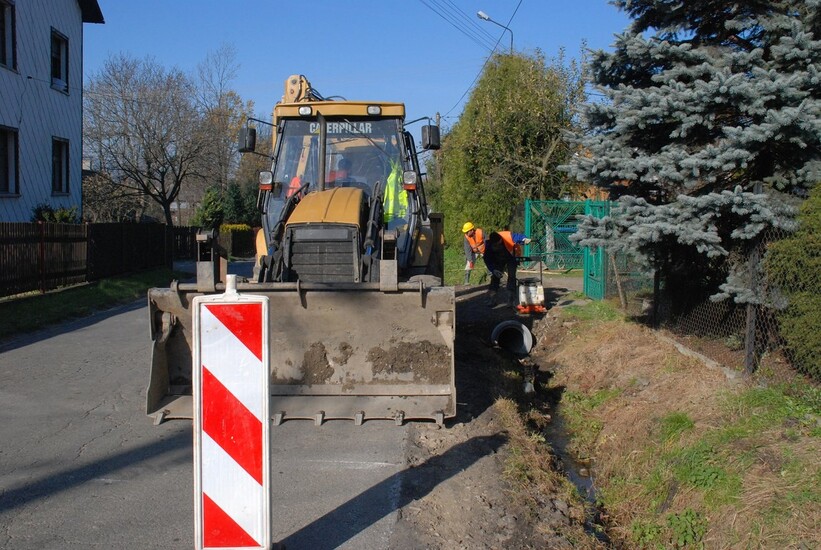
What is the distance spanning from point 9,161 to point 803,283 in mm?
18999

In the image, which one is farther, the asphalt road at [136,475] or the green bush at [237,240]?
the green bush at [237,240]

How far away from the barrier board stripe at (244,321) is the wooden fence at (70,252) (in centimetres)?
1296

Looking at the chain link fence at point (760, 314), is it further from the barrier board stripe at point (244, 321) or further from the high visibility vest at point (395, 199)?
the barrier board stripe at point (244, 321)

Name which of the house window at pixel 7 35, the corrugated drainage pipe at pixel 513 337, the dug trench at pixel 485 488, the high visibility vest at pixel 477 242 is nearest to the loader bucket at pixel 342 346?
the dug trench at pixel 485 488

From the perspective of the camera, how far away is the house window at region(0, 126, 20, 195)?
19562 millimetres

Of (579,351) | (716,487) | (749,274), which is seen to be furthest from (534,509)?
(579,351)

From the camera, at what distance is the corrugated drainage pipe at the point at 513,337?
38.2 feet

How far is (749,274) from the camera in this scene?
24.2 feet

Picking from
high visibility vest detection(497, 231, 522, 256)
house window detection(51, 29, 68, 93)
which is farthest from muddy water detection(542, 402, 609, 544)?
house window detection(51, 29, 68, 93)

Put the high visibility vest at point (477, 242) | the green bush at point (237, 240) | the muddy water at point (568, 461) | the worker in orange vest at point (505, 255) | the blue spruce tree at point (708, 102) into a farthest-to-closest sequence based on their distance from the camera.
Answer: the green bush at point (237, 240) → the high visibility vest at point (477, 242) → the worker in orange vest at point (505, 255) → the blue spruce tree at point (708, 102) → the muddy water at point (568, 461)

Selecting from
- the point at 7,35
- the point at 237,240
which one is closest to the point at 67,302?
the point at 7,35

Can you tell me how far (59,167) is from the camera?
2261 centimetres

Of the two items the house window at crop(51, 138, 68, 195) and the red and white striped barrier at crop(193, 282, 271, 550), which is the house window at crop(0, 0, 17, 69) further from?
the red and white striped barrier at crop(193, 282, 271, 550)

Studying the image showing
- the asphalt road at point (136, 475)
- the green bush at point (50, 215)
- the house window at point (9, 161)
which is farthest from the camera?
the green bush at point (50, 215)
